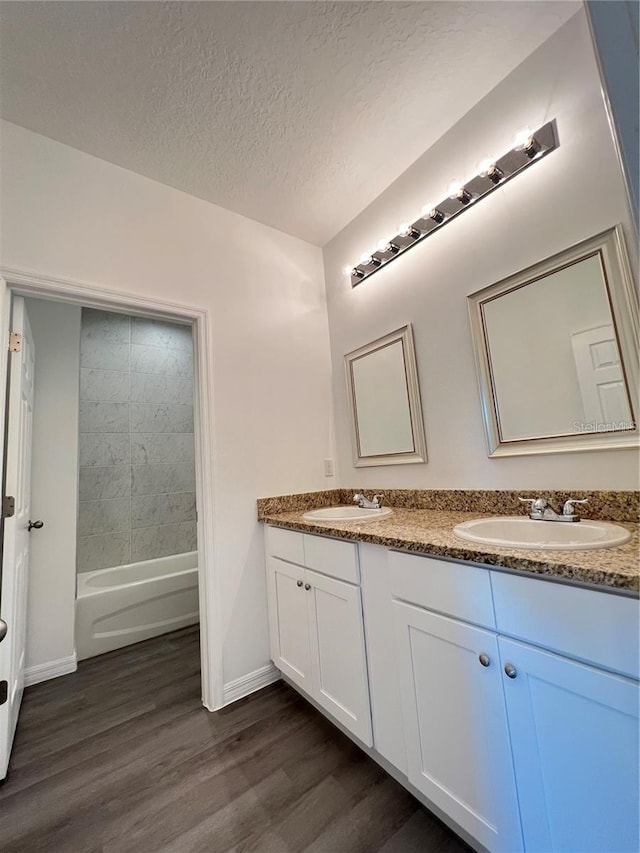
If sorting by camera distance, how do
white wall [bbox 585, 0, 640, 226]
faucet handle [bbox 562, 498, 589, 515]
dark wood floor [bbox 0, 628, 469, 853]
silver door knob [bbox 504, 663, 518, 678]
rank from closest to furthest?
1. white wall [bbox 585, 0, 640, 226]
2. silver door knob [bbox 504, 663, 518, 678]
3. dark wood floor [bbox 0, 628, 469, 853]
4. faucet handle [bbox 562, 498, 589, 515]

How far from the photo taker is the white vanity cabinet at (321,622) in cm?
131

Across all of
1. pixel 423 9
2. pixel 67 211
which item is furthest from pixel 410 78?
pixel 67 211

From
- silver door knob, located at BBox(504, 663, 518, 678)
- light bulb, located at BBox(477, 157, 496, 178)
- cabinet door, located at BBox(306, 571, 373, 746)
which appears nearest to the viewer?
silver door knob, located at BBox(504, 663, 518, 678)

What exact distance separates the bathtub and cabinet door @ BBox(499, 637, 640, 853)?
92.8 inches

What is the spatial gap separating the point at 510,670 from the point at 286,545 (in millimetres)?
1060

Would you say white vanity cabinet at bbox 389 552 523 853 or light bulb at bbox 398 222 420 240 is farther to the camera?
light bulb at bbox 398 222 420 240

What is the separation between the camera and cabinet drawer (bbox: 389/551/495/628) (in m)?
0.92

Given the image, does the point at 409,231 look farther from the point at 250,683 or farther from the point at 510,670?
the point at 250,683

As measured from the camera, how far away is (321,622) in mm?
1475

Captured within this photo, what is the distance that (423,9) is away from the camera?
1235 millimetres

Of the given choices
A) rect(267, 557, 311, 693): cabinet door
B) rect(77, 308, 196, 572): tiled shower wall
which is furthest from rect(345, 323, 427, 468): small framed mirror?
rect(77, 308, 196, 572): tiled shower wall

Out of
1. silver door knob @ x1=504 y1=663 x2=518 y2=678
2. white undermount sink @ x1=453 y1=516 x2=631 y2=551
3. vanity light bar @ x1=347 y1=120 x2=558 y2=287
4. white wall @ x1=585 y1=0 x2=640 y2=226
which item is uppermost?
vanity light bar @ x1=347 y1=120 x2=558 y2=287

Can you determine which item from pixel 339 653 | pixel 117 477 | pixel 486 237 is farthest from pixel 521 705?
pixel 117 477

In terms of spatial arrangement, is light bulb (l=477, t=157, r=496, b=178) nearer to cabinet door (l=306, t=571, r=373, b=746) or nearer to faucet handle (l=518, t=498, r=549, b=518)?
faucet handle (l=518, t=498, r=549, b=518)
